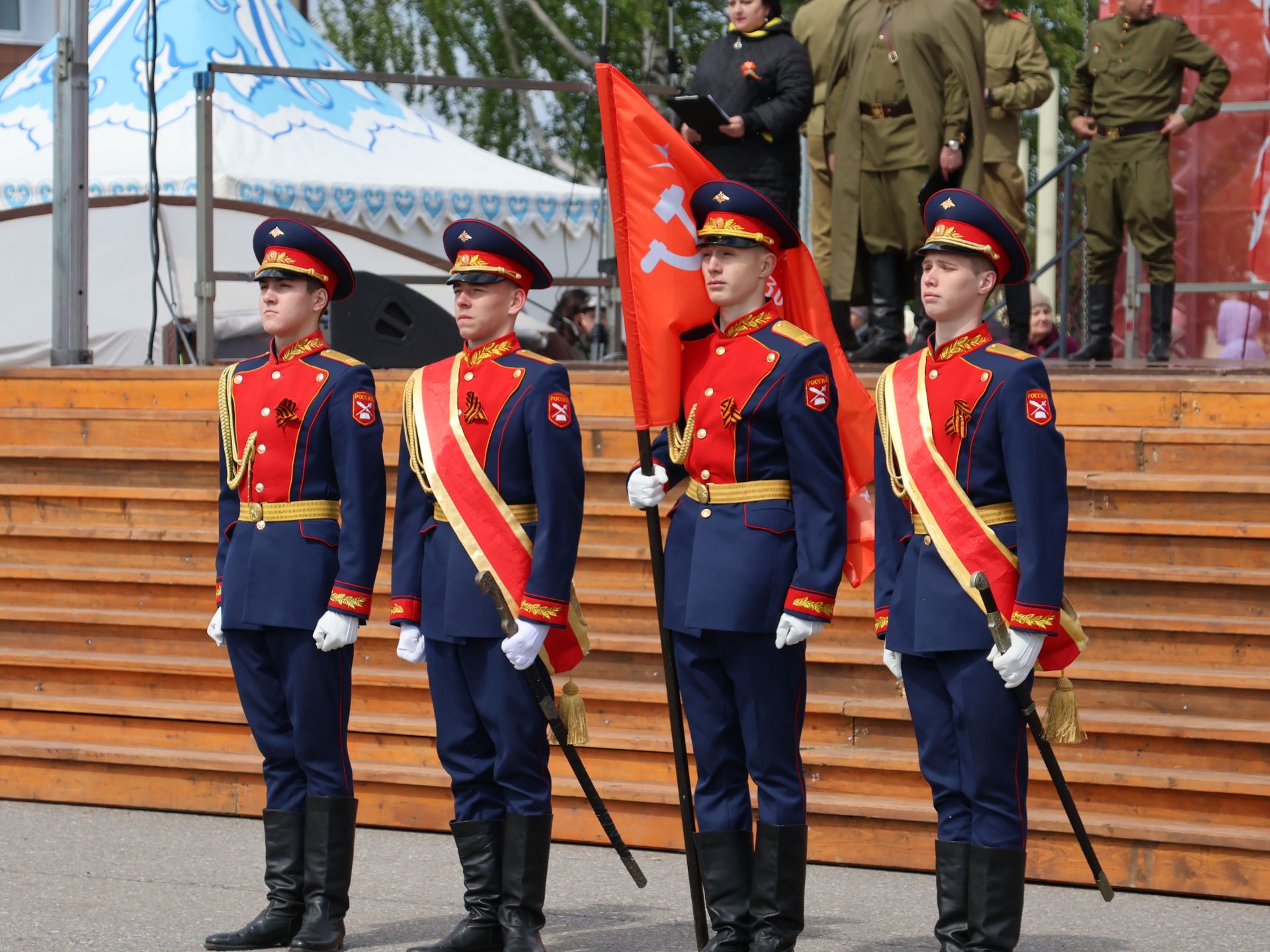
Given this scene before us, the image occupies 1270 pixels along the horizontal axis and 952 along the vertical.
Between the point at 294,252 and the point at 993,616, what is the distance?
6.69ft

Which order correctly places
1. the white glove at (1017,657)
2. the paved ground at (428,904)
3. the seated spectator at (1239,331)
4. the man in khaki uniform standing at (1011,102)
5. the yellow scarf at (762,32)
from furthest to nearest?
the seated spectator at (1239,331)
the man in khaki uniform standing at (1011,102)
the yellow scarf at (762,32)
the paved ground at (428,904)
the white glove at (1017,657)

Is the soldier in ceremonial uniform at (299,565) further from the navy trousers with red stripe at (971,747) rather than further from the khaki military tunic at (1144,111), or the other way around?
the khaki military tunic at (1144,111)

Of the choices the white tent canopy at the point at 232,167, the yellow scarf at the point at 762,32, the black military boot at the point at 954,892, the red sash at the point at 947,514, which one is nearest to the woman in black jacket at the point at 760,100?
the yellow scarf at the point at 762,32


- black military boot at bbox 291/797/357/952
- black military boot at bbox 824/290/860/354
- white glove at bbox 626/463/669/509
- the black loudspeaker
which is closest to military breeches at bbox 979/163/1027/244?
black military boot at bbox 824/290/860/354

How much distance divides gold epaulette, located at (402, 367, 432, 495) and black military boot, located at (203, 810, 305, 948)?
959mm

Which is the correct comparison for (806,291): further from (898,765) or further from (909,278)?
(909,278)

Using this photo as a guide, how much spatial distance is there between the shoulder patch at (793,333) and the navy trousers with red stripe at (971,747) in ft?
2.59

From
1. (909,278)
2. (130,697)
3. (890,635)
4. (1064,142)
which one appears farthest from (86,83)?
(1064,142)

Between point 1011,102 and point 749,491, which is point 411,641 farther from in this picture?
point 1011,102

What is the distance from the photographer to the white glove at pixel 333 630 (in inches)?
189

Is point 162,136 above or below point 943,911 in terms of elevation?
above

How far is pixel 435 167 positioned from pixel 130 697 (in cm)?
685

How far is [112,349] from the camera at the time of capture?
1206 centimetres

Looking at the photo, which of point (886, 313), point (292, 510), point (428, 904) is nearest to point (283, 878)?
point (428, 904)
